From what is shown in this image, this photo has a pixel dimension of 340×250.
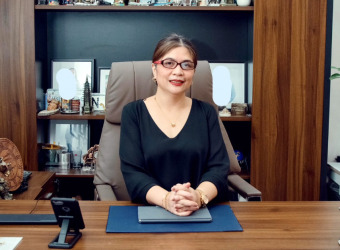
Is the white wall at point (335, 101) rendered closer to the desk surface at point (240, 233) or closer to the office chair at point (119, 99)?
the office chair at point (119, 99)

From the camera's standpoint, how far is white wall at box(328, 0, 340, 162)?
2.88m

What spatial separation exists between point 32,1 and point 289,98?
161 centimetres

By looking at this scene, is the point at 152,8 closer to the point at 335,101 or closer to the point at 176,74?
the point at 176,74

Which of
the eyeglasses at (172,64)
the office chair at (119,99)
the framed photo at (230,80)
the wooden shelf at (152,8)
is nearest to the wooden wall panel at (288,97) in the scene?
the wooden shelf at (152,8)

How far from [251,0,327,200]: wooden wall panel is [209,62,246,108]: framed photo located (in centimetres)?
28

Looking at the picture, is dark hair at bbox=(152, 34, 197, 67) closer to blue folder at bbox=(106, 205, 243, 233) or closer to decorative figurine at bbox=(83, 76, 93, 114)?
blue folder at bbox=(106, 205, 243, 233)

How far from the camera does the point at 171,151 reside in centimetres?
171

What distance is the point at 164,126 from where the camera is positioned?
1759 millimetres

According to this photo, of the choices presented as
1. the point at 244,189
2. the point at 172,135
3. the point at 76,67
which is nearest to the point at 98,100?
the point at 76,67

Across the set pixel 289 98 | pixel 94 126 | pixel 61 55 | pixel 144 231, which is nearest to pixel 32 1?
pixel 61 55

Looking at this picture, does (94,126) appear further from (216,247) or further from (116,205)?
(216,247)

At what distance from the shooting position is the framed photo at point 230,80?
2.87m

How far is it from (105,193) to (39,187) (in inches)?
18.6

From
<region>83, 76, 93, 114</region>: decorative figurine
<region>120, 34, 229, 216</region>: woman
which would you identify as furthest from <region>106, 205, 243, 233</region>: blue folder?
<region>83, 76, 93, 114</region>: decorative figurine
